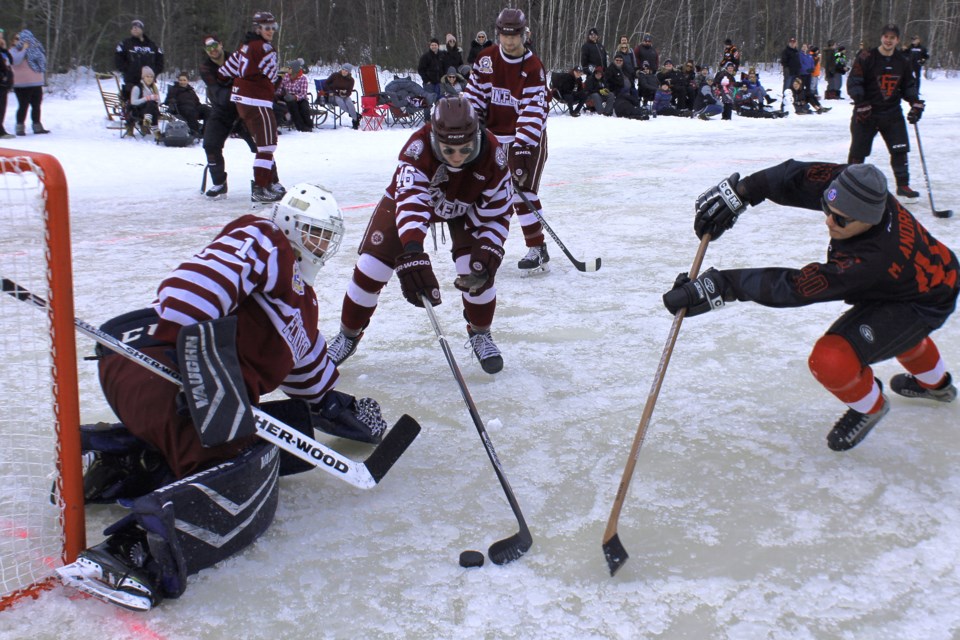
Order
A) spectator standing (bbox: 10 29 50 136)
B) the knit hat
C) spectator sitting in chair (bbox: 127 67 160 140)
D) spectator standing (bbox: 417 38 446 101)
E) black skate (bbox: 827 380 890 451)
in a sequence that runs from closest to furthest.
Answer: the knit hat, black skate (bbox: 827 380 890 451), spectator standing (bbox: 10 29 50 136), spectator sitting in chair (bbox: 127 67 160 140), spectator standing (bbox: 417 38 446 101)

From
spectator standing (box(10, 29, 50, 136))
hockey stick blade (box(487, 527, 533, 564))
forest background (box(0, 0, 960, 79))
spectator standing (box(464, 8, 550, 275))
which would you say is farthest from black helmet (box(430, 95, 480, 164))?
forest background (box(0, 0, 960, 79))

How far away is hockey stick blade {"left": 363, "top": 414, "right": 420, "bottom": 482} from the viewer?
237cm

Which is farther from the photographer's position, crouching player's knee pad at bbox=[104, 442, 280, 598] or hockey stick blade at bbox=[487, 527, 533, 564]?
hockey stick blade at bbox=[487, 527, 533, 564]

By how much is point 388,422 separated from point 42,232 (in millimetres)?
1413

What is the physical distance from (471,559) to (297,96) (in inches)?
421

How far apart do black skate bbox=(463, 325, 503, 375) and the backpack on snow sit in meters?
7.49

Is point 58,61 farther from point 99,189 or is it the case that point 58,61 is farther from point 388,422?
point 388,422

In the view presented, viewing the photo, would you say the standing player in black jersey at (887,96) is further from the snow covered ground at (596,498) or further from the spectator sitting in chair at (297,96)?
the spectator sitting in chair at (297,96)

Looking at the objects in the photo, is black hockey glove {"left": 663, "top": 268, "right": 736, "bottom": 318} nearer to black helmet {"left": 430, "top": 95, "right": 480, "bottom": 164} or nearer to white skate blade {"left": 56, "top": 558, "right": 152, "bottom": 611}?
black helmet {"left": 430, "top": 95, "right": 480, "bottom": 164}

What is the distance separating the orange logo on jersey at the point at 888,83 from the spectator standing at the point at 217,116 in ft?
16.3

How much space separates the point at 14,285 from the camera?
175cm

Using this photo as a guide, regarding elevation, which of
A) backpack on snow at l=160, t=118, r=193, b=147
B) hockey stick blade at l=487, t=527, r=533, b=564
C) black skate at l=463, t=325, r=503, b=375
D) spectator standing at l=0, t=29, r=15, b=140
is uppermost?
spectator standing at l=0, t=29, r=15, b=140

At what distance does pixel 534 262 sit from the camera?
481cm

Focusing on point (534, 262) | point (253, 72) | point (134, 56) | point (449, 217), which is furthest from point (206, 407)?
point (134, 56)
